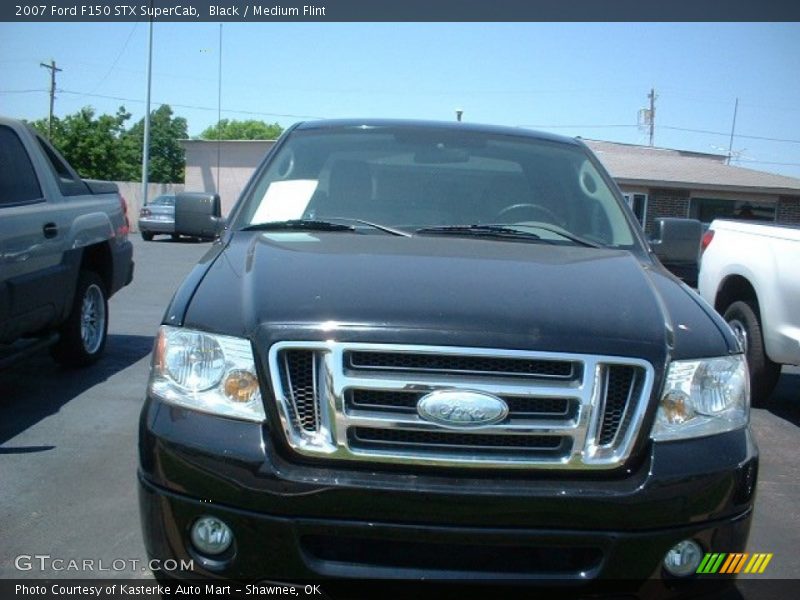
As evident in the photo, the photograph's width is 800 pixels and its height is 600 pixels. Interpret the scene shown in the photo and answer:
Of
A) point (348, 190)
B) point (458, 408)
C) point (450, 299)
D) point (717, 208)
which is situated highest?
point (348, 190)

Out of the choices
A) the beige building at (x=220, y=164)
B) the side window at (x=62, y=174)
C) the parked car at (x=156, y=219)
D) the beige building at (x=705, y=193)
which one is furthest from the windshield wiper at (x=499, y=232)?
the beige building at (x=220, y=164)

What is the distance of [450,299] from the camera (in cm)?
278

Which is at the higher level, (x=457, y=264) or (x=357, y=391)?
(x=457, y=264)

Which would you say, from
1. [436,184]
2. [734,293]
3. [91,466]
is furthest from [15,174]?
[734,293]

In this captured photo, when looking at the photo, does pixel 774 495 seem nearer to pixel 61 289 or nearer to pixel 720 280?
pixel 720 280

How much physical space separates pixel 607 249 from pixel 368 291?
1.34 metres

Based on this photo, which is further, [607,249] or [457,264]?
[607,249]

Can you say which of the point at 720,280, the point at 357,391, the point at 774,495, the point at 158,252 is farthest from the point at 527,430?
the point at 158,252

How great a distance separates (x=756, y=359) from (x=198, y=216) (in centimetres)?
435

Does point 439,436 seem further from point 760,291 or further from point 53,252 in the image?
point 760,291

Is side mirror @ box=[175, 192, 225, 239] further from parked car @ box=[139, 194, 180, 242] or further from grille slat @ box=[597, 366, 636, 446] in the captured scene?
parked car @ box=[139, 194, 180, 242]

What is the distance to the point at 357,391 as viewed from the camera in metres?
2.57

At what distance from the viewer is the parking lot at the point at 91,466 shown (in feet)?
12.4

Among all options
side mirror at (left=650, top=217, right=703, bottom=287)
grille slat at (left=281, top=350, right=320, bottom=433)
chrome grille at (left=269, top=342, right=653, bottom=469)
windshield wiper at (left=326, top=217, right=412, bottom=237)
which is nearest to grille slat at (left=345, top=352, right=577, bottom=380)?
chrome grille at (left=269, top=342, right=653, bottom=469)
